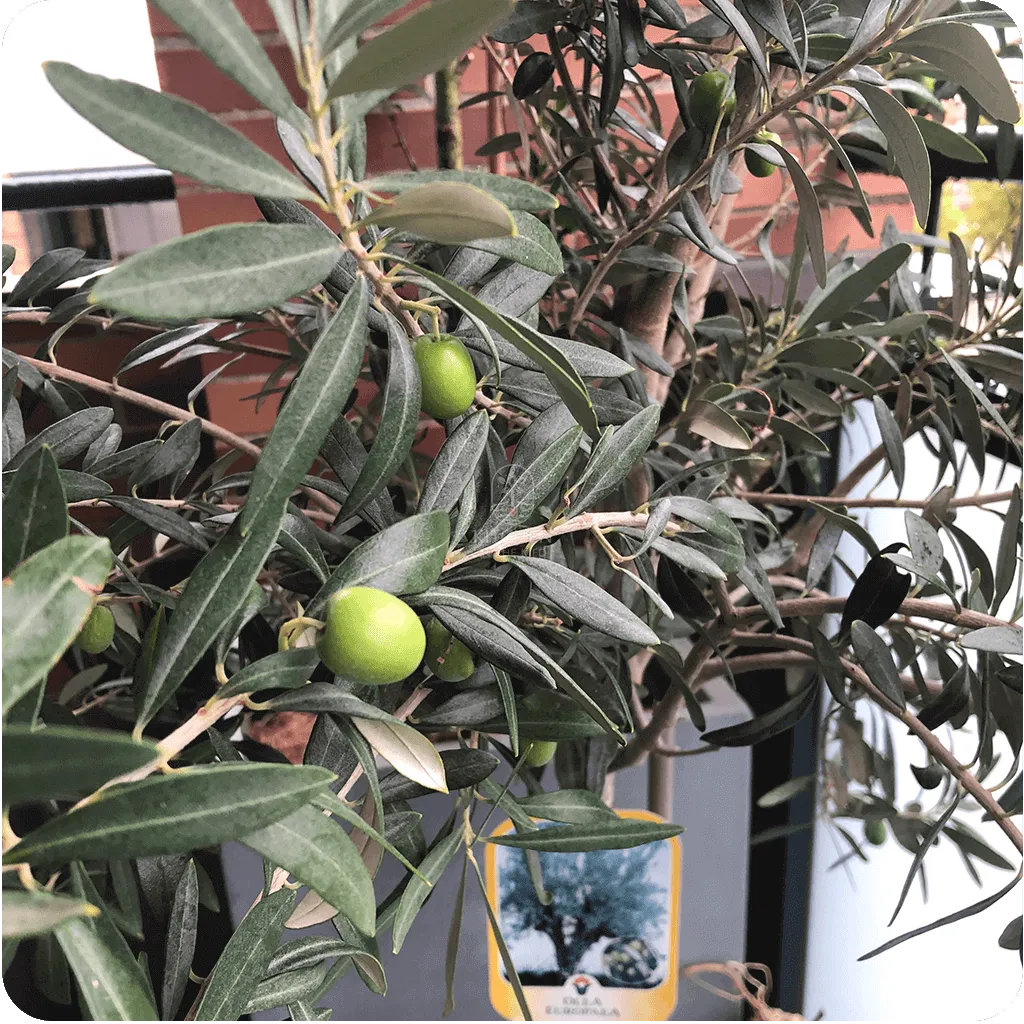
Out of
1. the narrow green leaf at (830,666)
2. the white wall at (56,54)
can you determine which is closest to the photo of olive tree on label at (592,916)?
the narrow green leaf at (830,666)

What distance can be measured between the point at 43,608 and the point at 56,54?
3.51ft

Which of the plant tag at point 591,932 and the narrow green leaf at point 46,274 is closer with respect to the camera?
the narrow green leaf at point 46,274

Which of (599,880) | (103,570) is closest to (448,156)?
(103,570)

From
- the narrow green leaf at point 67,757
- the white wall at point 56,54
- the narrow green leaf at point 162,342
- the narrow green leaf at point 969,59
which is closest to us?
the narrow green leaf at point 67,757

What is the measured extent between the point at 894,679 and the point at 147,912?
489mm

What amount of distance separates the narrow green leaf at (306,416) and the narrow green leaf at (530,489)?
5.5 inches

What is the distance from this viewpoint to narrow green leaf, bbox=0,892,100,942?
0.23 m

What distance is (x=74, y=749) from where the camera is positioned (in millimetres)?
201

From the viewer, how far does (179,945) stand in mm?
403

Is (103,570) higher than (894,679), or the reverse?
(103,570)

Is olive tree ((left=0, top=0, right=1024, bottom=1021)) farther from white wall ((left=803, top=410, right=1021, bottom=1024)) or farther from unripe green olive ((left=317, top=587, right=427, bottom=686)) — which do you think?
white wall ((left=803, top=410, right=1021, bottom=1024))

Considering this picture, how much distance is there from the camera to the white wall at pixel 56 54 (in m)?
0.97

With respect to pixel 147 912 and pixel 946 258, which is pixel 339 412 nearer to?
pixel 147 912

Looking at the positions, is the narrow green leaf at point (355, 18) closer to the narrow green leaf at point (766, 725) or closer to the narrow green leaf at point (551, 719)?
the narrow green leaf at point (551, 719)
